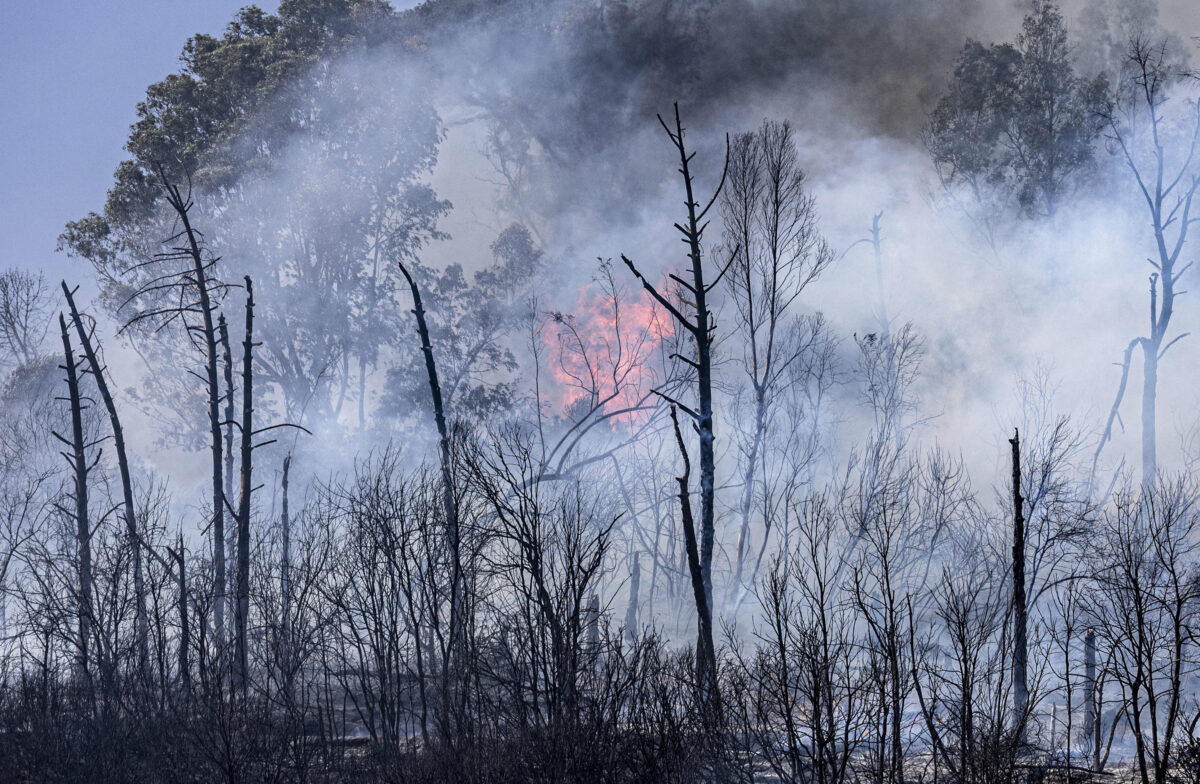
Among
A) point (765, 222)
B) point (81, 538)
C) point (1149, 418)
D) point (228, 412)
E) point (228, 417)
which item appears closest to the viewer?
point (81, 538)

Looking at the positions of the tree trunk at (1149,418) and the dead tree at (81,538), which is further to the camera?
the tree trunk at (1149,418)

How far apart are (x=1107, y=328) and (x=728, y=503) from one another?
47.4ft

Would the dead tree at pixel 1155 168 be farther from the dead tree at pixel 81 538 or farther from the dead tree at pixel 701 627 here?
the dead tree at pixel 81 538

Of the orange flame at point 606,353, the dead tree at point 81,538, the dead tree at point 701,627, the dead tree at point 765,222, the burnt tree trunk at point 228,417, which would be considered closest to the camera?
the dead tree at point 701,627

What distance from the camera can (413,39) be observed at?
3672 centimetres

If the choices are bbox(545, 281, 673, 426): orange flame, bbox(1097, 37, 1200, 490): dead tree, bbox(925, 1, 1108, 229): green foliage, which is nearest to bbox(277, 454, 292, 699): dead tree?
bbox(545, 281, 673, 426): orange flame

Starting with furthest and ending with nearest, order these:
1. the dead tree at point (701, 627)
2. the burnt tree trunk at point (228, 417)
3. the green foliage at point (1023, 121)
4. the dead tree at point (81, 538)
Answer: the green foliage at point (1023, 121) < the burnt tree trunk at point (228, 417) < the dead tree at point (81, 538) < the dead tree at point (701, 627)

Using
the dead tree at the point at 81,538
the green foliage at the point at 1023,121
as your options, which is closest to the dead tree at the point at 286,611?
the dead tree at the point at 81,538

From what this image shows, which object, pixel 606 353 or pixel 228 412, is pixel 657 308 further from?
pixel 228 412

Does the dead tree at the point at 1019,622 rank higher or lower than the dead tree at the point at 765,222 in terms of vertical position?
lower

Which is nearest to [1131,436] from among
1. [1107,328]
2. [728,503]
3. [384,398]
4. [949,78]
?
[1107,328]

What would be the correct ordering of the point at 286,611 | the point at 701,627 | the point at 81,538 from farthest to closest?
the point at 81,538, the point at 286,611, the point at 701,627

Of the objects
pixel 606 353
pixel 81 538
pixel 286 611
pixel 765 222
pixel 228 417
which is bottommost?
pixel 286 611

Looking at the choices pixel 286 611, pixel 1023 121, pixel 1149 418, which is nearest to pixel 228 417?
pixel 286 611
